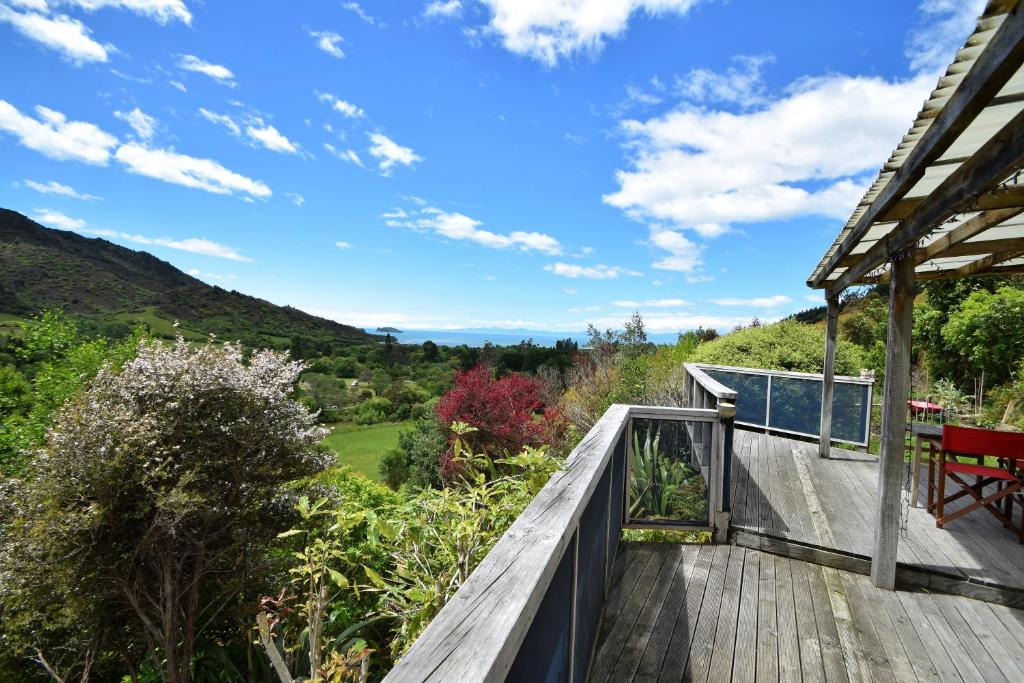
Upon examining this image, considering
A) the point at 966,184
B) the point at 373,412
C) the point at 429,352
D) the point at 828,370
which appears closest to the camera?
the point at 966,184

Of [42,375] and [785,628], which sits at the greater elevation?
[785,628]

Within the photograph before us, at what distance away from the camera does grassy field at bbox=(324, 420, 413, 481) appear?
25.8 m

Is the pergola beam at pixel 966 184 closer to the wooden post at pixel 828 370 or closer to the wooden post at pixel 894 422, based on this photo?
the wooden post at pixel 894 422

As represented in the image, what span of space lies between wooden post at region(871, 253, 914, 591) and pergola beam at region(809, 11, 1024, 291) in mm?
651

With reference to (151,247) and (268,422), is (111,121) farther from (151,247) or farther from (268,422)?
(268,422)

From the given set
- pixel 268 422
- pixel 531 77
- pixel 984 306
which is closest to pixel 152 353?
pixel 268 422

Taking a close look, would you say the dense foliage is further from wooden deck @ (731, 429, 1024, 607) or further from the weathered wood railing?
wooden deck @ (731, 429, 1024, 607)

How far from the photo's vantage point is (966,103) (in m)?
1.82

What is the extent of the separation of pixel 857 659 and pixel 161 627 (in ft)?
25.2

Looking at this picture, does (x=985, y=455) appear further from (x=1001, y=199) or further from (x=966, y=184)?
(x=966, y=184)

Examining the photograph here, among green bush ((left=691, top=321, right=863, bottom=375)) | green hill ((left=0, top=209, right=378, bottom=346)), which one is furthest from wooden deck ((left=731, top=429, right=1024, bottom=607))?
green hill ((left=0, top=209, right=378, bottom=346))

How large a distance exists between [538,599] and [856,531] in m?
4.30

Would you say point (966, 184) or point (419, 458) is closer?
point (966, 184)

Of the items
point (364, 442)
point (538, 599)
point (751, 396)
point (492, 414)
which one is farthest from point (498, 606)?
point (364, 442)
